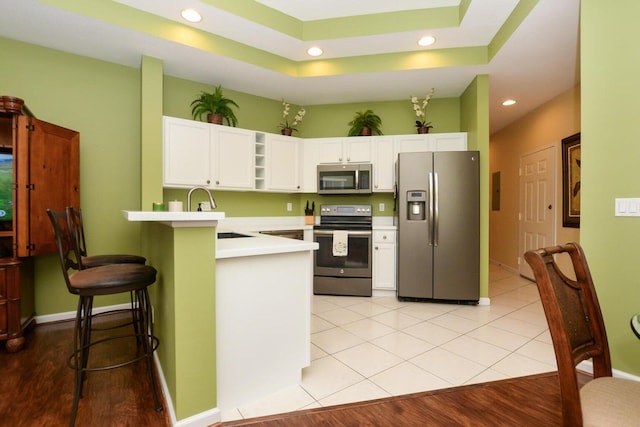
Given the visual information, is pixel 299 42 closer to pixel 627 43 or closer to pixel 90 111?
pixel 90 111

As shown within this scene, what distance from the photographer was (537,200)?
4574 mm

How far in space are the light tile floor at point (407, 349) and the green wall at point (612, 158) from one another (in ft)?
2.01

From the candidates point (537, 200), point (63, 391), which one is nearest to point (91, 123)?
point (63, 391)

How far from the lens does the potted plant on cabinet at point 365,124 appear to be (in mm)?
4191

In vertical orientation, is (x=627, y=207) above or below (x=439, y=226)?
above

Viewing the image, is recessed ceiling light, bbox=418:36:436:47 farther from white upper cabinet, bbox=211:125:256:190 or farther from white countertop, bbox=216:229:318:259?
white countertop, bbox=216:229:318:259

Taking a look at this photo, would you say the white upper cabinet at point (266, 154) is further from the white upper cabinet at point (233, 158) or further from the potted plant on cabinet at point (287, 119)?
the potted plant on cabinet at point (287, 119)

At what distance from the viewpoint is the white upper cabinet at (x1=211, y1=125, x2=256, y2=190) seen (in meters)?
3.59

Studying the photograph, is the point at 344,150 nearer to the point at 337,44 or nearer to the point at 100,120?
the point at 337,44

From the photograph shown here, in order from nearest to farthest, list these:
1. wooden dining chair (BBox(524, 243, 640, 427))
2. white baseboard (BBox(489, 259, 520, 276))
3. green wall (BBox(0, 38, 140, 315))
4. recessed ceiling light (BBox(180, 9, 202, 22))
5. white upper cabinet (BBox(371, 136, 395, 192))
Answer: wooden dining chair (BBox(524, 243, 640, 427)) < recessed ceiling light (BBox(180, 9, 202, 22)) < green wall (BBox(0, 38, 140, 315)) < white upper cabinet (BBox(371, 136, 395, 192)) < white baseboard (BBox(489, 259, 520, 276))

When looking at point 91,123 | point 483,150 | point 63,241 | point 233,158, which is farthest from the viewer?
Answer: point 233,158

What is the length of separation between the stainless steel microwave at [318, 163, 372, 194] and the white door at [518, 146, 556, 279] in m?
2.63

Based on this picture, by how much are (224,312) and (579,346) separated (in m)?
1.57

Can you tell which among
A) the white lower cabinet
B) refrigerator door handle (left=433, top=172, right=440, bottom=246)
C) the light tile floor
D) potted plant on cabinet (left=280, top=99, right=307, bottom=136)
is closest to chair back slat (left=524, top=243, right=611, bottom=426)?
the light tile floor
